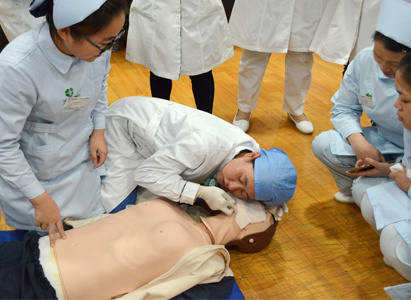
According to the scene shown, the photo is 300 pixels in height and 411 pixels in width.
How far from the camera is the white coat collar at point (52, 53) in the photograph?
127 cm

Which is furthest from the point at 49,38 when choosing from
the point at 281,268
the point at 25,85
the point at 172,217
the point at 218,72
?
the point at 218,72

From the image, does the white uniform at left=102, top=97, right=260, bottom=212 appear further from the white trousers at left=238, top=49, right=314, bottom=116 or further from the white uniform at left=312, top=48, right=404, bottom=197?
the white trousers at left=238, top=49, right=314, bottom=116

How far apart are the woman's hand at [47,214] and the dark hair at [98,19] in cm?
55

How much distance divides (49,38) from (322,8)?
1.52 m

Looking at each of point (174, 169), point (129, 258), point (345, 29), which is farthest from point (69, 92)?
point (345, 29)

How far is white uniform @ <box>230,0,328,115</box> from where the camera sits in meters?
2.18

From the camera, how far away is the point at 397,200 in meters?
1.46

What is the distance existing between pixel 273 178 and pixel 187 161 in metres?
0.33

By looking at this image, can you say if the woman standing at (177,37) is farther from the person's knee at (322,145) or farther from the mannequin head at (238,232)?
the mannequin head at (238,232)

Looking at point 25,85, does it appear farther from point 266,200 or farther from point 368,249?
point 368,249

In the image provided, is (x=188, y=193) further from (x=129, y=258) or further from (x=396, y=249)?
(x=396, y=249)

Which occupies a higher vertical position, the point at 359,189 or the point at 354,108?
the point at 354,108

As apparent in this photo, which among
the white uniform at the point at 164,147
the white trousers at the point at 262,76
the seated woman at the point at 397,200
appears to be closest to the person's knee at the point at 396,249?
the seated woman at the point at 397,200

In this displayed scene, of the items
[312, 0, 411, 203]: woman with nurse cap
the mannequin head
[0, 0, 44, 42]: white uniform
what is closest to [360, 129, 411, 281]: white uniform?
[312, 0, 411, 203]: woman with nurse cap
